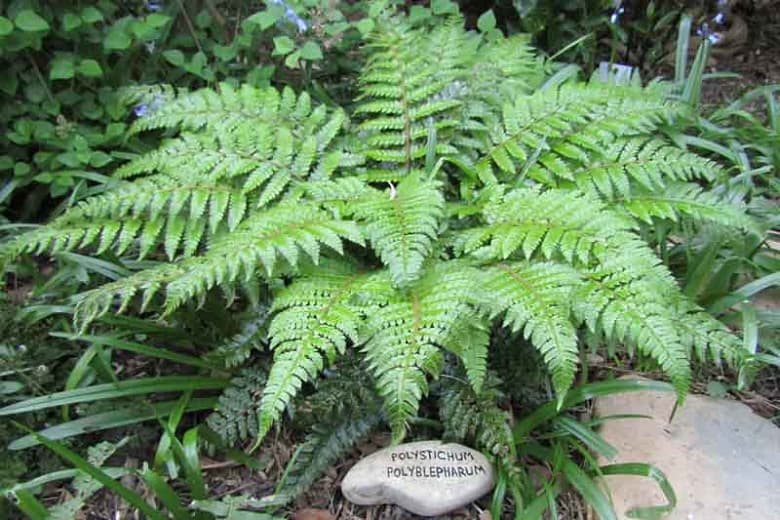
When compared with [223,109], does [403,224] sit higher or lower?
lower

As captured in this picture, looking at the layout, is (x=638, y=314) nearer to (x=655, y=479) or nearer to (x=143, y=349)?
(x=655, y=479)

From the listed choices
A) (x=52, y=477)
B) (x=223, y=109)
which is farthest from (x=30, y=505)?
(x=223, y=109)

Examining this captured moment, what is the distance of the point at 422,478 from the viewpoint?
1.84 m

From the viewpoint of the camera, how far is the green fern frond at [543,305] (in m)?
1.54

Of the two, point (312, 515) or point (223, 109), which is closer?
point (312, 515)

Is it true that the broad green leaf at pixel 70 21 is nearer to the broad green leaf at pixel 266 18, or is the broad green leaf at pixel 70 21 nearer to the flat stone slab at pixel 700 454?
the broad green leaf at pixel 266 18

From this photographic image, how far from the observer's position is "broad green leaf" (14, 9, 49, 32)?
2.10 metres

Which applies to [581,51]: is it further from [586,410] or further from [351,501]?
[351,501]

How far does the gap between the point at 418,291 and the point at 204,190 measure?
73cm

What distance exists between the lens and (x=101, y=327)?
7.28 feet

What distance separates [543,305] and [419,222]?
38 cm

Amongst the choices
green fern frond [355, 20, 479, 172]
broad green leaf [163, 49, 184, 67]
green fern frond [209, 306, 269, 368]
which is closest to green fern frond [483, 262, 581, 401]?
green fern frond [355, 20, 479, 172]

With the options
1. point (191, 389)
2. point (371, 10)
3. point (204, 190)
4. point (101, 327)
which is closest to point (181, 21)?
point (371, 10)

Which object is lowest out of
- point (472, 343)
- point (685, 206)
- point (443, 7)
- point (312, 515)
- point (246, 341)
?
point (312, 515)
